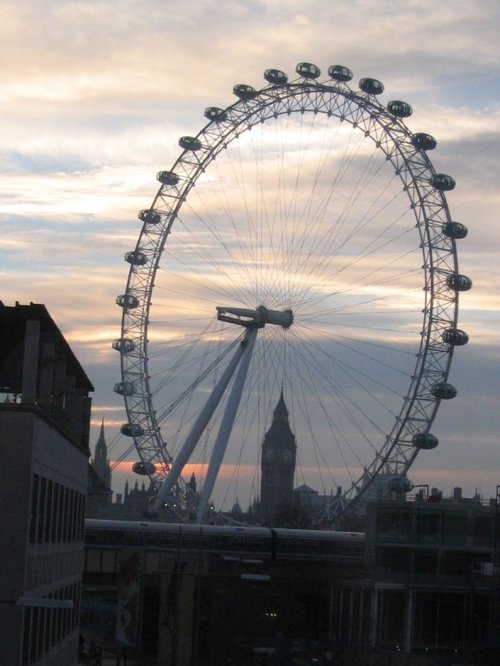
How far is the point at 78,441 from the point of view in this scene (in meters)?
32.2

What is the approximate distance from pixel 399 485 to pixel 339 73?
16.2 m

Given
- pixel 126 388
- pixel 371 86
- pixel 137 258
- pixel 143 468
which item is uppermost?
pixel 371 86

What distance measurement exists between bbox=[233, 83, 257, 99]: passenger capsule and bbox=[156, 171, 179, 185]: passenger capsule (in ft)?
15.4

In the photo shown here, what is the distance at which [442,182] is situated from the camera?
53.9 meters

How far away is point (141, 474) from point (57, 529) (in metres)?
33.3

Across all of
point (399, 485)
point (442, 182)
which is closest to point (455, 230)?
point (442, 182)

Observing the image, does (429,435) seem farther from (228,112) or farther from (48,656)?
(48,656)

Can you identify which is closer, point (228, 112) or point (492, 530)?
point (492, 530)

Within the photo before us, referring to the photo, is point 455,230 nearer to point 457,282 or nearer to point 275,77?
point 457,282

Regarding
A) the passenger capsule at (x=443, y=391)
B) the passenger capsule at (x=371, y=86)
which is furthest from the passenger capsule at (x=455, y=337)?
the passenger capsule at (x=371, y=86)

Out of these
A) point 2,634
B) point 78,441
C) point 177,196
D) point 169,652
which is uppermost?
point 177,196

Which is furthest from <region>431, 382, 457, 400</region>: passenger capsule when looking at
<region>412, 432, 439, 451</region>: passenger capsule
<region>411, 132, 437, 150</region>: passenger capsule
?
<region>411, 132, 437, 150</region>: passenger capsule

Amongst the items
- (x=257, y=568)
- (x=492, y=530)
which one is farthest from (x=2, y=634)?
(x=257, y=568)

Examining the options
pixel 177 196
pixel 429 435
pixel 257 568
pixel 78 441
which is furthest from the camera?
pixel 177 196
